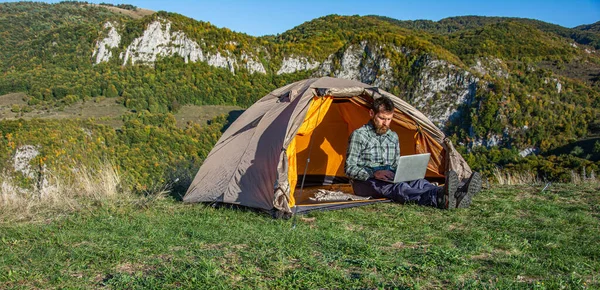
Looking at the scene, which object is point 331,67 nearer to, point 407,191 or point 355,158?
point 355,158

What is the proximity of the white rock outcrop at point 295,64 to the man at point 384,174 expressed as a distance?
204 ft

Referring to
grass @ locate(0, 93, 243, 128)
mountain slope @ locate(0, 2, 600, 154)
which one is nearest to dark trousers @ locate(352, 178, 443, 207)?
mountain slope @ locate(0, 2, 600, 154)

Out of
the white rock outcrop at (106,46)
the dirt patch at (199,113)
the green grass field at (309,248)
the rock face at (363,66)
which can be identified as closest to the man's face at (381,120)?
the green grass field at (309,248)

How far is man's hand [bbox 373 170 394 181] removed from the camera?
6382 mm

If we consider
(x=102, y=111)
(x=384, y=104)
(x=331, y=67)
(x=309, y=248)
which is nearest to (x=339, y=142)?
(x=384, y=104)

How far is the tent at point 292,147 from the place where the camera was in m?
6.14

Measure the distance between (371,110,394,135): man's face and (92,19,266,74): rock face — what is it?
61.8 meters

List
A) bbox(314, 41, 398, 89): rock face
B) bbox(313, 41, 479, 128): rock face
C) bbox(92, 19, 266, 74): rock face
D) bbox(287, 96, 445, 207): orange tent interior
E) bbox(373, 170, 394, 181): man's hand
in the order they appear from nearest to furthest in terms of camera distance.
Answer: bbox(373, 170, 394, 181): man's hand, bbox(287, 96, 445, 207): orange tent interior, bbox(313, 41, 479, 128): rock face, bbox(314, 41, 398, 89): rock face, bbox(92, 19, 266, 74): rock face

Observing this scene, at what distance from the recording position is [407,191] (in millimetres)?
6301

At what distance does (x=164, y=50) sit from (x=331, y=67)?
908 inches

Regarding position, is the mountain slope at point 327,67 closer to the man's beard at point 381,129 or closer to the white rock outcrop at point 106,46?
the white rock outcrop at point 106,46

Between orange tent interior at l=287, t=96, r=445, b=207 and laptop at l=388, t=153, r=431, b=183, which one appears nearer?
laptop at l=388, t=153, r=431, b=183

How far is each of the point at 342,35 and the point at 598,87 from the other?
3733 centimetres

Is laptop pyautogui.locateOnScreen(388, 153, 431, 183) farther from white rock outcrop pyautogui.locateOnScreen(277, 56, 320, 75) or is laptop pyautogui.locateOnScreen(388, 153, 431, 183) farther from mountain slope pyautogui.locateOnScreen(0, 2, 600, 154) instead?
white rock outcrop pyautogui.locateOnScreen(277, 56, 320, 75)
